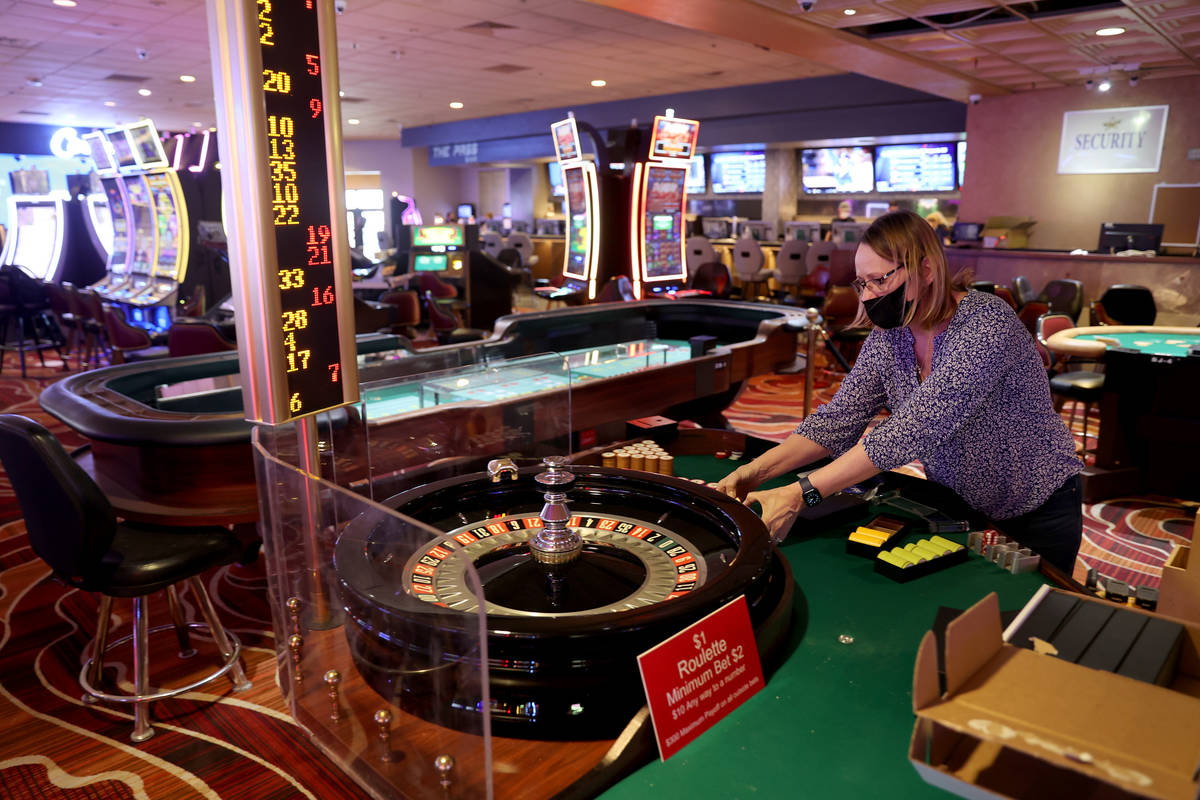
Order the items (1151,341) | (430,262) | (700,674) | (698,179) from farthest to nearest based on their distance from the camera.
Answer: (698,179) → (430,262) → (1151,341) → (700,674)

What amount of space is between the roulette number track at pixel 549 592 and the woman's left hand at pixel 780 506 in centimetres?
8

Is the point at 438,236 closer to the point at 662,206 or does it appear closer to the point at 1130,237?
the point at 662,206

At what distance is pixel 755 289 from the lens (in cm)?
1132

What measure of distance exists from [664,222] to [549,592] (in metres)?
6.22

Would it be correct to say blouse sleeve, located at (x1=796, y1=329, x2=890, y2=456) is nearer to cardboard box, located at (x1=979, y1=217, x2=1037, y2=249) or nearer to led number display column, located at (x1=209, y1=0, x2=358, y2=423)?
led number display column, located at (x1=209, y1=0, x2=358, y2=423)

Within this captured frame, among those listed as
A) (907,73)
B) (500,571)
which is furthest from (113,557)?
(907,73)

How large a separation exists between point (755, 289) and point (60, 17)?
836cm

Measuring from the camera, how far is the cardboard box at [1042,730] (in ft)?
2.12

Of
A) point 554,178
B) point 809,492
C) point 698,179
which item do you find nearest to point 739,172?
point 698,179

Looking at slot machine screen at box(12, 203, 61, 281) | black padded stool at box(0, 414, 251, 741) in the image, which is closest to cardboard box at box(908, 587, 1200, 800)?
black padded stool at box(0, 414, 251, 741)

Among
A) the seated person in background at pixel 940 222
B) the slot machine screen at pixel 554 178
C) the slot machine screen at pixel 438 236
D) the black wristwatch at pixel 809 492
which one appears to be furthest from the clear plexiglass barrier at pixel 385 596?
the slot machine screen at pixel 554 178

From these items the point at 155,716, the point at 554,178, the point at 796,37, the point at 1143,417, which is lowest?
the point at 155,716

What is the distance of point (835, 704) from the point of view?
1.01 metres

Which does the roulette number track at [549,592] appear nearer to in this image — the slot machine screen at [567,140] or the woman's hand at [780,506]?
the woman's hand at [780,506]
